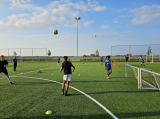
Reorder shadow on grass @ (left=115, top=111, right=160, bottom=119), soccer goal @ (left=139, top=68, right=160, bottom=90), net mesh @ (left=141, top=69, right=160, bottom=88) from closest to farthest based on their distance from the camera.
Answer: shadow on grass @ (left=115, top=111, right=160, bottom=119)
soccer goal @ (left=139, top=68, right=160, bottom=90)
net mesh @ (left=141, top=69, right=160, bottom=88)

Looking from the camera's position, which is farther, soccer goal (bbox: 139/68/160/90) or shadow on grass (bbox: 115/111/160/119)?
soccer goal (bbox: 139/68/160/90)

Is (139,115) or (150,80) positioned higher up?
(150,80)

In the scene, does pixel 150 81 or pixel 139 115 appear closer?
pixel 139 115

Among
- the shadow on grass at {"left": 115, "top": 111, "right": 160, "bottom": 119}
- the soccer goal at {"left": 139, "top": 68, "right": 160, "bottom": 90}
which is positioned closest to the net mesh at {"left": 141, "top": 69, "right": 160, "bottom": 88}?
the soccer goal at {"left": 139, "top": 68, "right": 160, "bottom": 90}

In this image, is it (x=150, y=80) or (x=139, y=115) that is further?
(x=150, y=80)

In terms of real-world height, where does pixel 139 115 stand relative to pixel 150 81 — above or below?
below

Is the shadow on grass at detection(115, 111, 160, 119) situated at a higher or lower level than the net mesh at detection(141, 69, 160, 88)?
lower

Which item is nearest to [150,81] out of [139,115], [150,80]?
[150,80]

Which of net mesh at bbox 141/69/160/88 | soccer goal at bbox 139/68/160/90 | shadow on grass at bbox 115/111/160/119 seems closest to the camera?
shadow on grass at bbox 115/111/160/119

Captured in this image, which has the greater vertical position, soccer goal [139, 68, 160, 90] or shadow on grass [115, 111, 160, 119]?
soccer goal [139, 68, 160, 90]

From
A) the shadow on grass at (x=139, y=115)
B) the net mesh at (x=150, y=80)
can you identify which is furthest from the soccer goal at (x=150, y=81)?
the shadow on grass at (x=139, y=115)

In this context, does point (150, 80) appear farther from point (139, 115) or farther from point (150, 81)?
point (139, 115)

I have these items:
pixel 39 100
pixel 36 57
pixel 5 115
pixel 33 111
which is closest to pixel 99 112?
pixel 33 111

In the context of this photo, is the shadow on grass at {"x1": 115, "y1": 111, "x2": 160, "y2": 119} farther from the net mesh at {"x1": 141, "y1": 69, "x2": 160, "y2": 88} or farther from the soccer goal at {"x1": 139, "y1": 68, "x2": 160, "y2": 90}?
the net mesh at {"x1": 141, "y1": 69, "x2": 160, "y2": 88}
